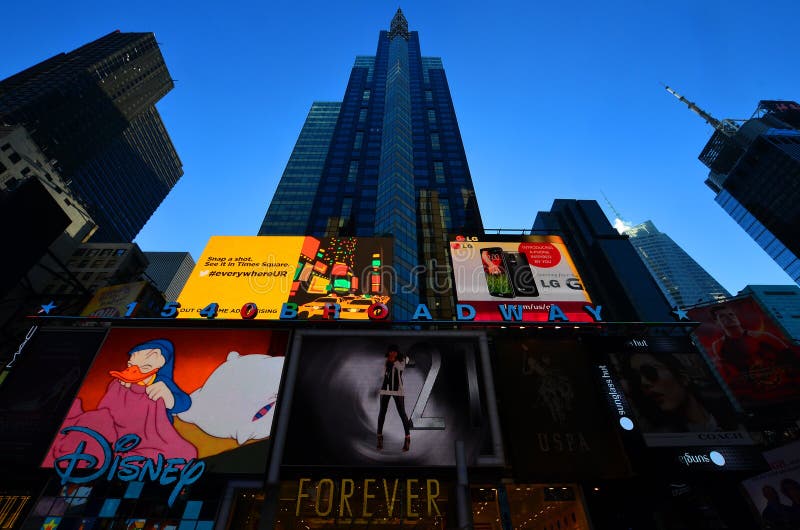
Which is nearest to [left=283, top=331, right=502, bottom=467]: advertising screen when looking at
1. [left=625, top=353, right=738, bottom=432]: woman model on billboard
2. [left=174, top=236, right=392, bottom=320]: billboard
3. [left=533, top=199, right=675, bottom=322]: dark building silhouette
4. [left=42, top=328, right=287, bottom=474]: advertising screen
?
[left=42, top=328, right=287, bottom=474]: advertising screen

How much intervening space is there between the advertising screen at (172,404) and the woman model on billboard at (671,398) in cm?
1724

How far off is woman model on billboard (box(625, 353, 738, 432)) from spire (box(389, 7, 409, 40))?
127579 mm

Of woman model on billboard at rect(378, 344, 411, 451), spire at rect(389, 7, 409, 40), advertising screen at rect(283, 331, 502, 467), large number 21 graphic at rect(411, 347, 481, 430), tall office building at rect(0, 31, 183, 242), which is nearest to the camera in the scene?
advertising screen at rect(283, 331, 502, 467)

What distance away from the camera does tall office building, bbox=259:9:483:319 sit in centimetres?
5200

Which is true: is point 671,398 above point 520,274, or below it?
below

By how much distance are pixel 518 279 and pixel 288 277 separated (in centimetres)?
1487

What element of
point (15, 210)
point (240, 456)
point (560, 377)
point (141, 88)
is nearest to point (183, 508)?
point (240, 456)

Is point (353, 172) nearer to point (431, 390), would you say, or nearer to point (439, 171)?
point (439, 171)

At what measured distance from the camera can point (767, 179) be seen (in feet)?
344

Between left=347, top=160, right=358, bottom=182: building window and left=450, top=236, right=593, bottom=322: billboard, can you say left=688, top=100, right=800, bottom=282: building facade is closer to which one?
left=347, top=160, right=358, bottom=182: building window

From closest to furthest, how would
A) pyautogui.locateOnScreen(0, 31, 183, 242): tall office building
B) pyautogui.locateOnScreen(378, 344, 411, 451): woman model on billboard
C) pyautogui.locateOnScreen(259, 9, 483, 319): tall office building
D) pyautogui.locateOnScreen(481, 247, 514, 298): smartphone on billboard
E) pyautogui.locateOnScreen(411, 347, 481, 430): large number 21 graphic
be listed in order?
pyautogui.locateOnScreen(378, 344, 411, 451): woman model on billboard, pyautogui.locateOnScreen(411, 347, 481, 430): large number 21 graphic, pyautogui.locateOnScreen(481, 247, 514, 298): smartphone on billboard, pyautogui.locateOnScreen(259, 9, 483, 319): tall office building, pyautogui.locateOnScreen(0, 31, 183, 242): tall office building

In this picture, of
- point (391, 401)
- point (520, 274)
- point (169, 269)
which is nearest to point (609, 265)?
point (520, 274)

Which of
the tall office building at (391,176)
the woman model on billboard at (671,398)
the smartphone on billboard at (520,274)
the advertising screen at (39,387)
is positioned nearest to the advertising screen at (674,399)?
the woman model on billboard at (671,398)

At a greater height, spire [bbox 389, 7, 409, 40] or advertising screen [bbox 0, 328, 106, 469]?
spire [bbox 389, 7, 409, 40]
